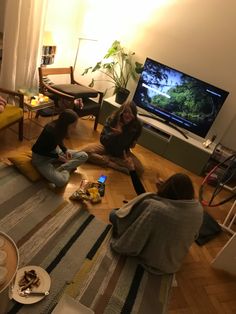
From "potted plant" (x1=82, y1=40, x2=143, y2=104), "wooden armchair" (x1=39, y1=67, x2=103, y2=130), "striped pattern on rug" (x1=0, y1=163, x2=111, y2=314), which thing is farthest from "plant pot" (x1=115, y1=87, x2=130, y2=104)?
"striped pattern on rug" (x1=0, y1=163, x2=111, y2=314)

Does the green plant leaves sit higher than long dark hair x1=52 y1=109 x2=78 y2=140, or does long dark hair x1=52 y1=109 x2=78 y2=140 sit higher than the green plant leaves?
the green plant leaves

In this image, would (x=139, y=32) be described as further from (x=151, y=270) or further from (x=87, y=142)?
(x=151, y=270)

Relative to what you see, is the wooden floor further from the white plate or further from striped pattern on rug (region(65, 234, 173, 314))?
the white plate

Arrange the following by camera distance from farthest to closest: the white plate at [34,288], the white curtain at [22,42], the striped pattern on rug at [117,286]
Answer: the white curtain at [22,42]
the striped pattern on rug at [117,286]
the white plate at [34,288]

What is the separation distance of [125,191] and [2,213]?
4.19 feet

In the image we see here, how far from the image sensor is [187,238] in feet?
6.63

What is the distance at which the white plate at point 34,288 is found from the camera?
1707 millimetres

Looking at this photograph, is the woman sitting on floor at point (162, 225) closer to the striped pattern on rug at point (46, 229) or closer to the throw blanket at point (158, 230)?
the throw blanket at point (158, 230)

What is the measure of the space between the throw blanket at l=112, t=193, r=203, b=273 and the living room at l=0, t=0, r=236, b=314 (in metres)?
0.58

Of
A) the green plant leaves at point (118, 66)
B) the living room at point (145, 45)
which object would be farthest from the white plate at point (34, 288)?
the green plant leaves at point (118, 66)

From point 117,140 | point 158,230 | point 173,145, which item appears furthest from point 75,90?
point 158,230

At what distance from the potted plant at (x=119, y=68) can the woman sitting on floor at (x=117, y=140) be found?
90 cm

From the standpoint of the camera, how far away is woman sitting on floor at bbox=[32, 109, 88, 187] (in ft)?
8.28

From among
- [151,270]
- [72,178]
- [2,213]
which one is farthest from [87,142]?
[151,270]
